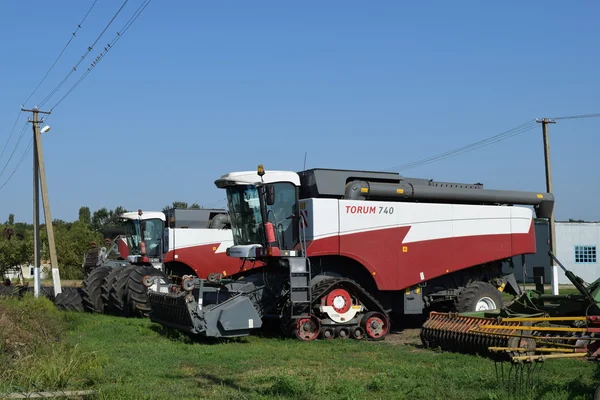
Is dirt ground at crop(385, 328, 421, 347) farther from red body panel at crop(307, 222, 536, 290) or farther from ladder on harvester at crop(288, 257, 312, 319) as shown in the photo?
ladder on harvester at crop(288, 257, 312, 319)

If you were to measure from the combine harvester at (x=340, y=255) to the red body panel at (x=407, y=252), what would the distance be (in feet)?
0.07

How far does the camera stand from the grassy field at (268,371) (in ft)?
26.5

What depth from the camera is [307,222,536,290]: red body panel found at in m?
14.5

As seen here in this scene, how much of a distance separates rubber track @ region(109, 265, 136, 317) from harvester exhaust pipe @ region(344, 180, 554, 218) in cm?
664

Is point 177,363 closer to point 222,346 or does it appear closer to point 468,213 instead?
point 222,346

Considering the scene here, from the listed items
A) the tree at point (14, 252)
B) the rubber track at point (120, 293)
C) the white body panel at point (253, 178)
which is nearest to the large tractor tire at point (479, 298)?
the white body panel at point (253, 178)

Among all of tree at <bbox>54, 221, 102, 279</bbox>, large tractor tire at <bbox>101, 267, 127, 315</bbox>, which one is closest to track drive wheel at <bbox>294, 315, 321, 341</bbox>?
large tractor tire at <bbox>101, 267, 127, 315</bbox>

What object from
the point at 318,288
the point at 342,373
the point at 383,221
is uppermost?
the point at 383,221

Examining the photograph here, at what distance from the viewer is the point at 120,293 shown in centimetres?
1805

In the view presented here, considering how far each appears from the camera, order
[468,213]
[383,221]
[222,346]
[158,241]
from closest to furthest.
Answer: [222,346], [383,221], [468,213], [158,241]

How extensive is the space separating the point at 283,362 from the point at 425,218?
6.23m

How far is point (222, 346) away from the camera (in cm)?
1260

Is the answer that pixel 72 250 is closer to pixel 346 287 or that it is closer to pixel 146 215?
pixel 146 215

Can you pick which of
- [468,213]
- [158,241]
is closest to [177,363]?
[468,213]
